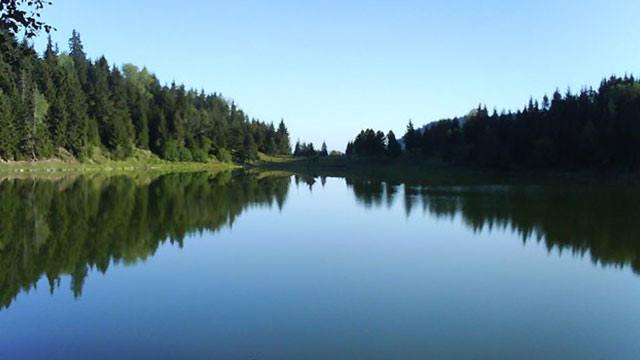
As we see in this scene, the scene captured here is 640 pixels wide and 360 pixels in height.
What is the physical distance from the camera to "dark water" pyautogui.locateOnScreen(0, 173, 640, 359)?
1327cm

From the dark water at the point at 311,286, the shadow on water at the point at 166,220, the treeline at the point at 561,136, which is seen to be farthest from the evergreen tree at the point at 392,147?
the dark water at the point at 311,286

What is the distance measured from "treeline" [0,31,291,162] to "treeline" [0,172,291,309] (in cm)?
3316

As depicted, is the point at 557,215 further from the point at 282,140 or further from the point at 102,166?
the point at 282,140

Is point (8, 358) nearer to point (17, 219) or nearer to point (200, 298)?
point (200, 298)

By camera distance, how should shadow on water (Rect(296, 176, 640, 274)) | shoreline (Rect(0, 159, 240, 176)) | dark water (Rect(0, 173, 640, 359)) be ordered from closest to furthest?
dark water (Rect(0, 173, 640, 359)), shadow on water (Rect(296, 176, 640, 274)), shoreline (Rect(0, 159, 240, 176))

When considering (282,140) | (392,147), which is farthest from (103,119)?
(282,140)

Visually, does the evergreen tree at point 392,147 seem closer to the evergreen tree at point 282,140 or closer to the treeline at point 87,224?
the evergreen tree at point 282,140

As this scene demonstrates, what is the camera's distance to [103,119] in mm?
108875

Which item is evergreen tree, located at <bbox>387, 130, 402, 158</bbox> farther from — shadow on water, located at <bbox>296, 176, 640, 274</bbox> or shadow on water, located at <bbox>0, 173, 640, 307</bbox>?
shadow on water, located at <bbox>0, 173, 640, 307</bbox>

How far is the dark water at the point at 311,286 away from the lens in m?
A: 13.3

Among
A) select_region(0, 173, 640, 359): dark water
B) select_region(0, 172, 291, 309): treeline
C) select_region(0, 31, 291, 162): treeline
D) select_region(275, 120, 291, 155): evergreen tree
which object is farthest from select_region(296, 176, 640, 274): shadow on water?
select_region(275, 120, 291, 155): evergreen tree

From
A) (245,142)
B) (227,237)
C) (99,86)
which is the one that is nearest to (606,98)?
(245,142)

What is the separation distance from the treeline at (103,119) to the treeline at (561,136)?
51.2 meters

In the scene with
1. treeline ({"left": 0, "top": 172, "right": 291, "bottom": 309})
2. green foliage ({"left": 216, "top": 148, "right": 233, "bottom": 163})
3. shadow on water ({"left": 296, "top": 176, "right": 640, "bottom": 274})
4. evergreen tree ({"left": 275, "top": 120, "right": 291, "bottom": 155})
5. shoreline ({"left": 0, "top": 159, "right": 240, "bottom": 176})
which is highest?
evergreen tree ({"left": 275, "top": 120, "right": 291, "bottom": 155})
